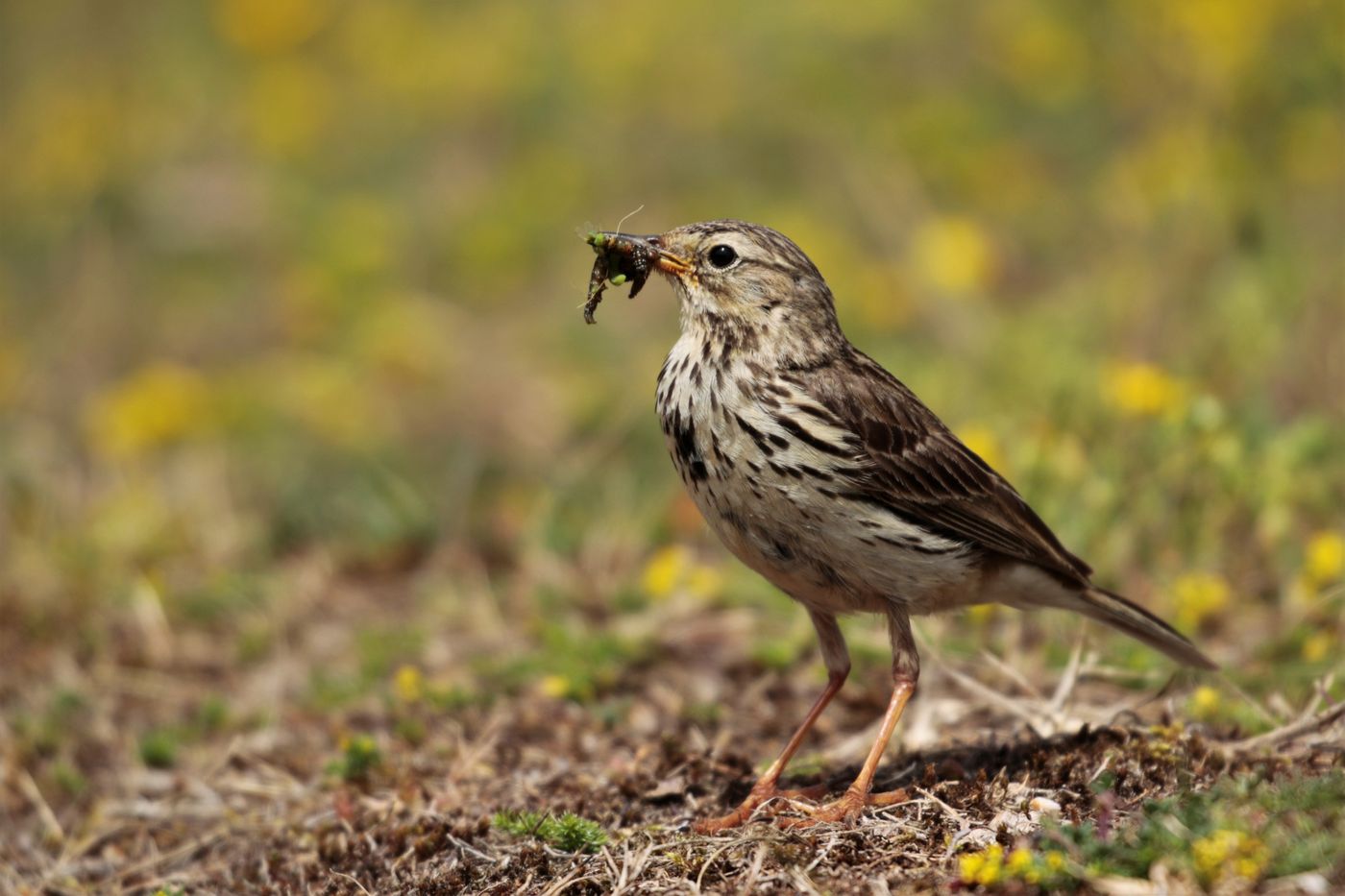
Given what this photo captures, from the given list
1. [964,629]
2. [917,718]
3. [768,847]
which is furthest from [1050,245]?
[768,847]

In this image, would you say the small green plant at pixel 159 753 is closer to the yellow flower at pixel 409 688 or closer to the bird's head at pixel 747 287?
the yellow flower at pixel 409 688

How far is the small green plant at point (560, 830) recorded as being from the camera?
4.76m

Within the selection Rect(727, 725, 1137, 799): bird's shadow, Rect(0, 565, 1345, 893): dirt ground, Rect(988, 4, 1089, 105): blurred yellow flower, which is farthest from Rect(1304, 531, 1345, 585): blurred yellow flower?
Rect(988, 4, 1089, 105): blurred yellow flower

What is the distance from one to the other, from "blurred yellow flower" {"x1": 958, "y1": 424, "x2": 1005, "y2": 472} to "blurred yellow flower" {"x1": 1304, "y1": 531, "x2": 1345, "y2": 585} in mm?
1487

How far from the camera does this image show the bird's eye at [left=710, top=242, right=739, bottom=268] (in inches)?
219

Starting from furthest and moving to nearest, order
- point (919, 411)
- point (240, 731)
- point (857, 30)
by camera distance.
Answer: point (857, 30), point (240, 731), point (919, 411)

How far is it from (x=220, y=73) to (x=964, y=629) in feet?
40.0

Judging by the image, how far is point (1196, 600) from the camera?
6895mm

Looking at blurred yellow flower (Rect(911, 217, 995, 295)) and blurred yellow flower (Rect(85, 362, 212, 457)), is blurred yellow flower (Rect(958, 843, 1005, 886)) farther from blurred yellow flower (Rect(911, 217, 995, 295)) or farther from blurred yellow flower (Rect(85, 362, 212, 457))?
blurred yellow flower (Rect(85, 362, 212, 457))

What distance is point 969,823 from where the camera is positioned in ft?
15.2

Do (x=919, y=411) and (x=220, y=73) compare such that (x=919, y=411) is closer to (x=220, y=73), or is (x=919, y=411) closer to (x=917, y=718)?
(x=917, y=718)

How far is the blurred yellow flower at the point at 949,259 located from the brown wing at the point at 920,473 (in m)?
4.15

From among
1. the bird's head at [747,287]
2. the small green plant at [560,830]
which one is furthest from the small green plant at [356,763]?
the bird's head at [747,287]

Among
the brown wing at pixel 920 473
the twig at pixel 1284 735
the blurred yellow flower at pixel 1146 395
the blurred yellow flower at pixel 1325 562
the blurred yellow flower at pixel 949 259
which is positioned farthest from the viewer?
the blurred yellow flower at pixel 949 259
